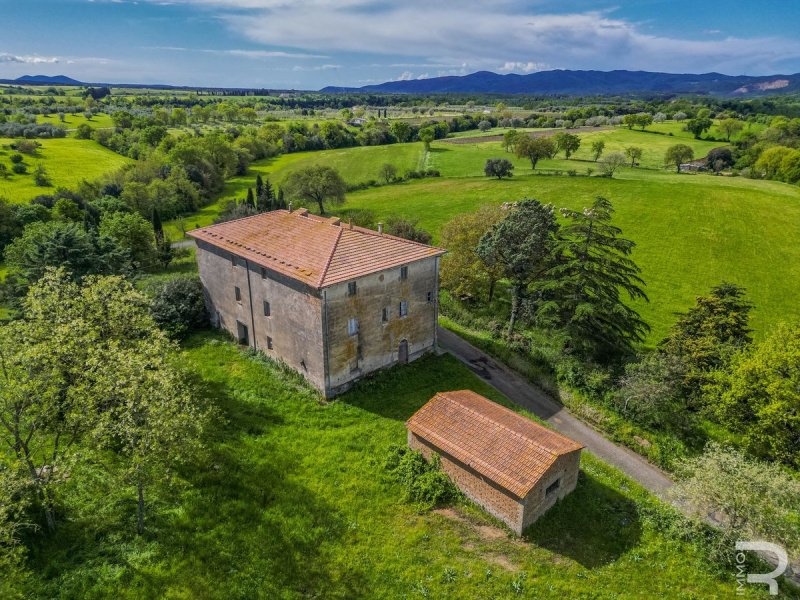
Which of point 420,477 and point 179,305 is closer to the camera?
point 420,477

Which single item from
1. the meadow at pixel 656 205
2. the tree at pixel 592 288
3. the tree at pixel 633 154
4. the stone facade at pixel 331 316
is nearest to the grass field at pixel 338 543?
the stone facade at pixel 331 316

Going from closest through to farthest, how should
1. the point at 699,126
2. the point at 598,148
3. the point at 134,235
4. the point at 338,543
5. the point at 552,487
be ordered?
the point at 338,543 → the point at 552,487 → the point at 134,235 → the point at 598,148 → the point at 699,126

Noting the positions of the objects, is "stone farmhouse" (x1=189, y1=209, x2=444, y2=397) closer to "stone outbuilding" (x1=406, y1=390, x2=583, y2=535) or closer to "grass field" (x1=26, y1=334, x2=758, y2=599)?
"grass field" (x1=26, y1=334, x2=758, y2=599)

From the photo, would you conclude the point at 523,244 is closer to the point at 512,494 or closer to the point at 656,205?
the point at 512,494

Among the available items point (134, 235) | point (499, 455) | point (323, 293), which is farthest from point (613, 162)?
point (499, 455)

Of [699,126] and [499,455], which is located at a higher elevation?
[699,126]

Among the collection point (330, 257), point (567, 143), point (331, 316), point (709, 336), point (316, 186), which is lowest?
point (709, 336)

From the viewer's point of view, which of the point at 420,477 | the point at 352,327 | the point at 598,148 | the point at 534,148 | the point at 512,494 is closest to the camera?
the point at 512,494
